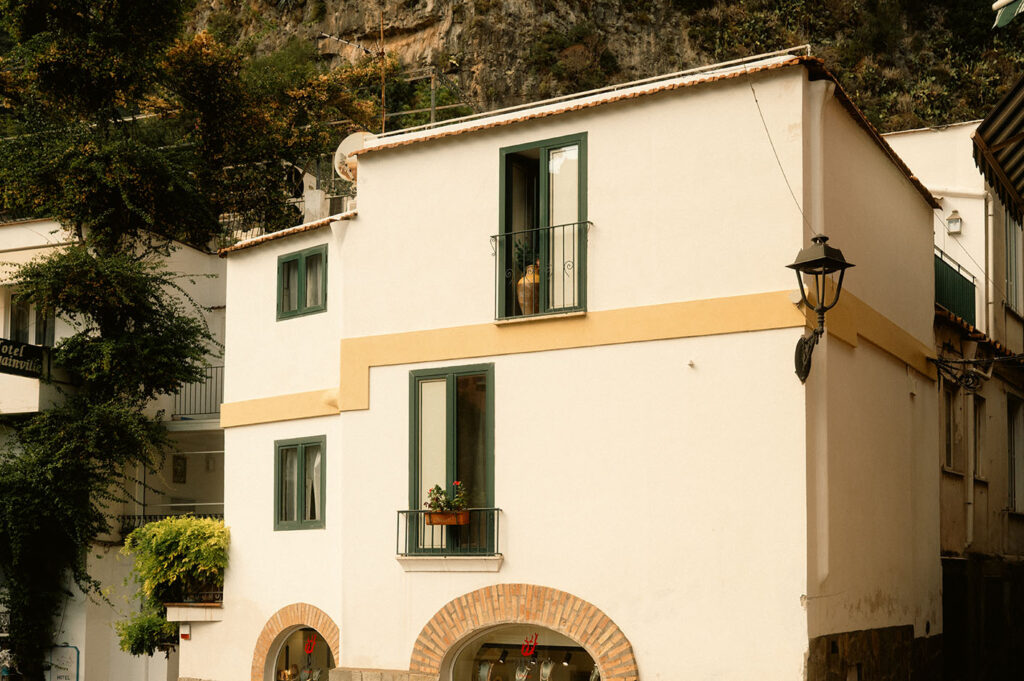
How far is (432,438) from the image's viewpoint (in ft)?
46.7

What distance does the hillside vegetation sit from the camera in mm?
44469

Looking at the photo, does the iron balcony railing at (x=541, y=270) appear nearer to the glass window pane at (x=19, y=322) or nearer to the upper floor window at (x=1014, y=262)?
the upper floor window at (x=1014, y=262)

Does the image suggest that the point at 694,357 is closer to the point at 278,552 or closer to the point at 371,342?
the point at 371,342

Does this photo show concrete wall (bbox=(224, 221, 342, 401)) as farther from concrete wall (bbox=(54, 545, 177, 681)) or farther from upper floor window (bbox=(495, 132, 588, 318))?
concrete wall (bbox=(54, 545, 177, 681))

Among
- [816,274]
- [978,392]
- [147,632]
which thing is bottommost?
[147,632]

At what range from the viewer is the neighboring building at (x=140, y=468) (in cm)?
2389

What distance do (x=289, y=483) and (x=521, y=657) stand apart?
461 cm

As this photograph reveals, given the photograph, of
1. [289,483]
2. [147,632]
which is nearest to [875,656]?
[289,483]

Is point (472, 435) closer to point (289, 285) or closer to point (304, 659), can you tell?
point (289, 285)

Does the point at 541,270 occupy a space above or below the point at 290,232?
below

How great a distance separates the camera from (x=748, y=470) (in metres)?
12.2

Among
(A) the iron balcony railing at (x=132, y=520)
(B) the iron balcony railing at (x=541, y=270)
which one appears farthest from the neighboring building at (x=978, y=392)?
(A) the iron balcony railing at (x=132, y=520)

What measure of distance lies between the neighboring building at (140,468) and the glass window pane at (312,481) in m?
7.20

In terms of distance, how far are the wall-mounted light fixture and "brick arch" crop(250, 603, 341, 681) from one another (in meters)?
12.0
